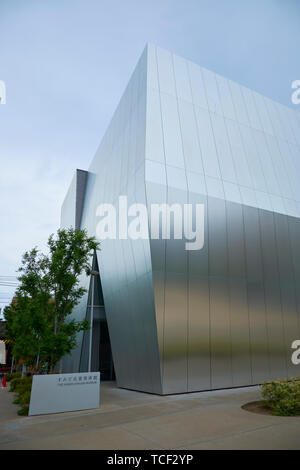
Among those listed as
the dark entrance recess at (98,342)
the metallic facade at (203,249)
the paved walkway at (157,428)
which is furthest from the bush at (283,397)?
the dark entrance recess at (98,342)

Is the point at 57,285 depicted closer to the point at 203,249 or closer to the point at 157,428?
the point at 203,249

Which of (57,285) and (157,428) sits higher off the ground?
(57,285)

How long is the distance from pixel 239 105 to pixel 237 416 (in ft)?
59.6

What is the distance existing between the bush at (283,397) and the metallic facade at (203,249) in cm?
447

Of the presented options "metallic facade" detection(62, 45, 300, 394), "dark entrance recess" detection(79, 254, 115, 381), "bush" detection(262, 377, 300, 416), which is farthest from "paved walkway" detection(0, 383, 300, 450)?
"dark entrance recess" detection(79, 254, 115, 381)

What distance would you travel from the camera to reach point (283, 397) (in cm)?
952

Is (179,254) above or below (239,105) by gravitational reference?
below

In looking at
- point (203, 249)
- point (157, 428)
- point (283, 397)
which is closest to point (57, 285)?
point (203, 249)

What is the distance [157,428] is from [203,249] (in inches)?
339

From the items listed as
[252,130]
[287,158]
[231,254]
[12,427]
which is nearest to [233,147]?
[252,130]

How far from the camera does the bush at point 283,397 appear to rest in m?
8.92

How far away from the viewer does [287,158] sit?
21.6 meters

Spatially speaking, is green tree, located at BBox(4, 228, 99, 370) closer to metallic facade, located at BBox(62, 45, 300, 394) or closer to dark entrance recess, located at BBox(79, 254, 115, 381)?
metallic facade, located at BBox(62, 45, 300, 394)
